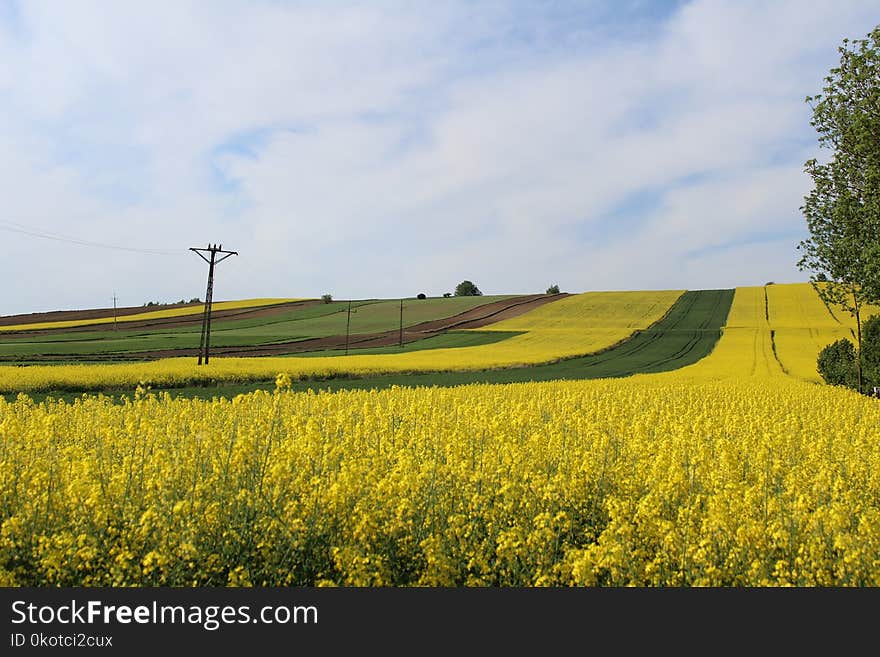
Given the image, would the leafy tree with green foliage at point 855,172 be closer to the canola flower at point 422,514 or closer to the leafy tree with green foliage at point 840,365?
the leafy tree with green foliage at point 840,365

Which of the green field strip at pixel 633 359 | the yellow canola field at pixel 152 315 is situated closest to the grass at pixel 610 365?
the green field strip at pixel 633 359

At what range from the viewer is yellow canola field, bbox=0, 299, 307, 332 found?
7138cm

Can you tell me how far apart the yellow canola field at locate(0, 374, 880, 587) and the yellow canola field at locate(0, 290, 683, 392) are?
20587mm

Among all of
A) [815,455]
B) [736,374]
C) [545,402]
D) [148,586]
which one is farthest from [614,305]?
[148,586]

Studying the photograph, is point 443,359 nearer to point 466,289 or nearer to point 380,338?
point 380,338

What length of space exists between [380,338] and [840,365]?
4065cm

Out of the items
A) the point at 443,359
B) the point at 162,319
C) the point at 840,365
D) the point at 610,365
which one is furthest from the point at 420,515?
the point at 162,319

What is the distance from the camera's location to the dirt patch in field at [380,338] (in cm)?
4859

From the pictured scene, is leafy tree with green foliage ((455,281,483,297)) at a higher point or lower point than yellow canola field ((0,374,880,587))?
higher

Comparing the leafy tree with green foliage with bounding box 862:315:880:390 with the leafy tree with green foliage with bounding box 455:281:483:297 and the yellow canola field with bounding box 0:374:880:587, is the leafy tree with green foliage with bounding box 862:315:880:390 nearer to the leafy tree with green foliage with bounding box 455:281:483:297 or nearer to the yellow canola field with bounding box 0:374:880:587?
the yellow canola field with bounding box 0:374:880:587

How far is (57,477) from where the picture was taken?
276 inches

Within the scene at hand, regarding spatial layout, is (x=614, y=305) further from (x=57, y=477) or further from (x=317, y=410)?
(x=57, y=477)

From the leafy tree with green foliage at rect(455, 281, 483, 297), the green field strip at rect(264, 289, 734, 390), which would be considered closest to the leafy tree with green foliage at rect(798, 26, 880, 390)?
the green field strip at rect(264, 289, 734, 390)

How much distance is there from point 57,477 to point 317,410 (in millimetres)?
6898
